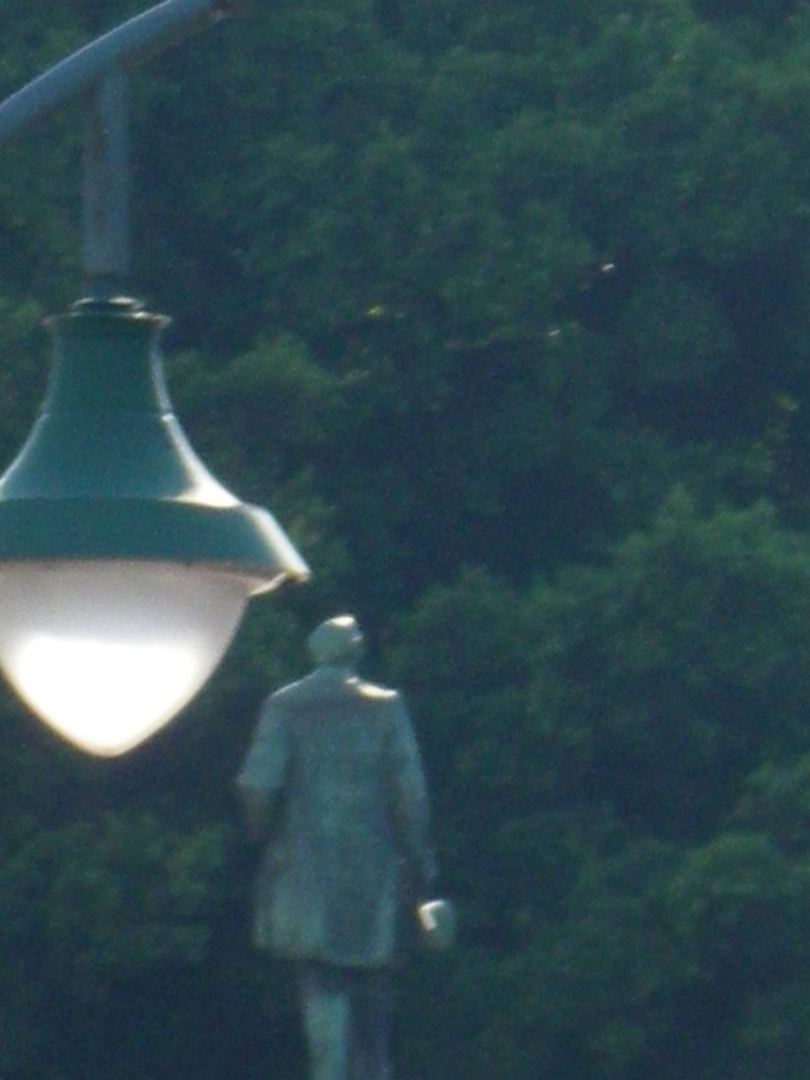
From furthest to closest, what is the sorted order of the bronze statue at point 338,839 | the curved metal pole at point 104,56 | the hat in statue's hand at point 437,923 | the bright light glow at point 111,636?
the hat in statue's hand at point 437,923 → the bronze statue at point 338,839 → the curved metal pole at point 104,56 → the bright light glow at point 111,636

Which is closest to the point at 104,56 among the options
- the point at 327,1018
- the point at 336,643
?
the point at 336,643

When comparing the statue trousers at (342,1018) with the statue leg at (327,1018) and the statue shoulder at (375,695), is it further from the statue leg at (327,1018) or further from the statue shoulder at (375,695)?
the statue shoulder at (375,695)

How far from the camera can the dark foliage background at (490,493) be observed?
39.0 ft

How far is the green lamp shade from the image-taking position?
312cm

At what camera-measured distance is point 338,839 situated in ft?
28.0

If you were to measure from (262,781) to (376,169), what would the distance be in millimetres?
4922

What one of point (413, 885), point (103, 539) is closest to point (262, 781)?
point (413, 885)

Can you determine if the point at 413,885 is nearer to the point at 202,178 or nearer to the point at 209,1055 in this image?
the point at 209,1055

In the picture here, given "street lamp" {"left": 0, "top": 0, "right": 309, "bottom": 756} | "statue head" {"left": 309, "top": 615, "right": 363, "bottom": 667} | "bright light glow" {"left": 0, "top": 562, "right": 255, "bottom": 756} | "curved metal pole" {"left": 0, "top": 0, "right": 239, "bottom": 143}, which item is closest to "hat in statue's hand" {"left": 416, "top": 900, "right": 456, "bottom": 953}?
"statue head" {"left": 309, "top": 615, "right": 363, "bottom": 667}

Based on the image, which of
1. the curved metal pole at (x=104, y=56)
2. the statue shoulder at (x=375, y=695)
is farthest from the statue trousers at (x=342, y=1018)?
the curved metal pole at (x=104, y=56)

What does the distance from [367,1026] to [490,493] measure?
199 inches

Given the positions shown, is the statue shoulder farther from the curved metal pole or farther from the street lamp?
the street lamp

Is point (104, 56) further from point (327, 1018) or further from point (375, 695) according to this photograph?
point (327, 1018)

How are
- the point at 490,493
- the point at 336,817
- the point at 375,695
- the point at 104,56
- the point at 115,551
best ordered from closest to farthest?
the point at 115,551
the point at 104,56
the point at 375,695
the point at 336,817
the point at 490,493
